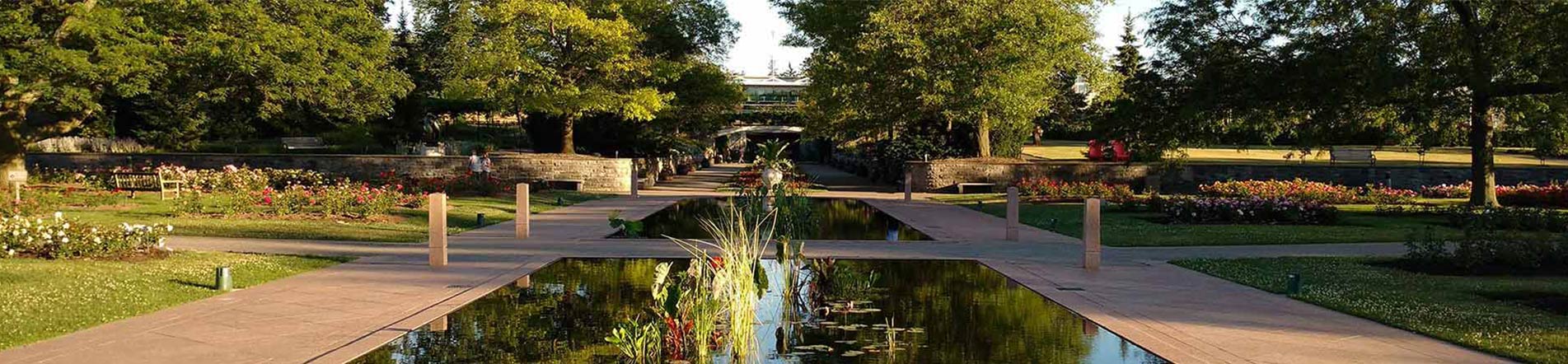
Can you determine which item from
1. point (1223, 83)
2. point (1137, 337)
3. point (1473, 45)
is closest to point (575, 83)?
point (1223, 83)

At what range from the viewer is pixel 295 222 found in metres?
19.5

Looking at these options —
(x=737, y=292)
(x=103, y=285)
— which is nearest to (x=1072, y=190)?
(x=737, y=292)

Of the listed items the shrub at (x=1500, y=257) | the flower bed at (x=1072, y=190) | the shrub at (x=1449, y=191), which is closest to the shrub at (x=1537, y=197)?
the shrub at (x=1449, y=191)

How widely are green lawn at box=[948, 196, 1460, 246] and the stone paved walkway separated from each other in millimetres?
836

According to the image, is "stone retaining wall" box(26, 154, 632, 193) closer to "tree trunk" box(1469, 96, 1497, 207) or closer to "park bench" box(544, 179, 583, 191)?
"park bench" box(544, 179, 583, 191)

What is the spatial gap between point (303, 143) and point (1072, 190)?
97.8 feet

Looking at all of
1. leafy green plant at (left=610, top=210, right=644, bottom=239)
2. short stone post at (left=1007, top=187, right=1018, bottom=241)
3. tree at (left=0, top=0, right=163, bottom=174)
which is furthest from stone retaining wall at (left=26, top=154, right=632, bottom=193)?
short stone post at (left=1007, top=187, right=1018, bottom=241)

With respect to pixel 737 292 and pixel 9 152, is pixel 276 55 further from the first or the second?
→ pixel 737 292

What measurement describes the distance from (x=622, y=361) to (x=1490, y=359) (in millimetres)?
5639

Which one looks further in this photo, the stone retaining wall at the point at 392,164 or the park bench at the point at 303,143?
the park bench at the point at 303,143

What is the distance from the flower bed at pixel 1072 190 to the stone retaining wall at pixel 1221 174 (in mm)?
2822

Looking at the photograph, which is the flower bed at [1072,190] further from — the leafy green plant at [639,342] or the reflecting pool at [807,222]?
the leafy green plant at [639,342]

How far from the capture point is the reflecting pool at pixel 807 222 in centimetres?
1842

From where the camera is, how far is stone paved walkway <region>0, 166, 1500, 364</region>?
806 centimetres
